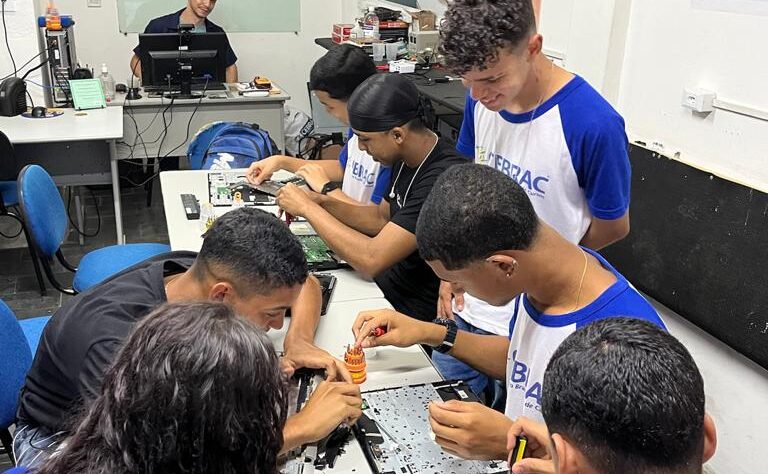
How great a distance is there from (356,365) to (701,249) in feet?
4.29

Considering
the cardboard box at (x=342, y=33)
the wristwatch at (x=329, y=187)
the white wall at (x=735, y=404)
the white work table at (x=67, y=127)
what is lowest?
the white wall at (x=735, y=404)

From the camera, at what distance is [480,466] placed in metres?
1.31

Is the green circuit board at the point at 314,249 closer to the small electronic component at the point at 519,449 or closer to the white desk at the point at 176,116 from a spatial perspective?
the small electronic component at the point at 519,449

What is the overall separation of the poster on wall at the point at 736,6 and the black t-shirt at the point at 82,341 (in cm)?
184

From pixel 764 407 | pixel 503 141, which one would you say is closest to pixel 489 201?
pixel 503 141

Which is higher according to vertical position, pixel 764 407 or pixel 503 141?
pixel 503 141

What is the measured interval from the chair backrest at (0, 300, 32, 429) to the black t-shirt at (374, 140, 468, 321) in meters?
1.04

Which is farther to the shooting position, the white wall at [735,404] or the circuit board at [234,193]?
the circuit board at [234,193]

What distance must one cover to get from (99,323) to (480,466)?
0.82 m

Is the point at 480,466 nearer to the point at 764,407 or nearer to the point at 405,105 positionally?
the point at 405,105

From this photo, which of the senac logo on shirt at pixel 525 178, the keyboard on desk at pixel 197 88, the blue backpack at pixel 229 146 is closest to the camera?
→ the senac logo on shirt at pixel 525 178

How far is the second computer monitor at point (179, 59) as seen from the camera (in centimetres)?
444

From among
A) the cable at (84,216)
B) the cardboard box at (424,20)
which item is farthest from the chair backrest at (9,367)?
the cardboard box at (424,20)

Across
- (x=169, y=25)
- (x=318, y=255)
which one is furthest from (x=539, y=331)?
(x=169, y=25)
